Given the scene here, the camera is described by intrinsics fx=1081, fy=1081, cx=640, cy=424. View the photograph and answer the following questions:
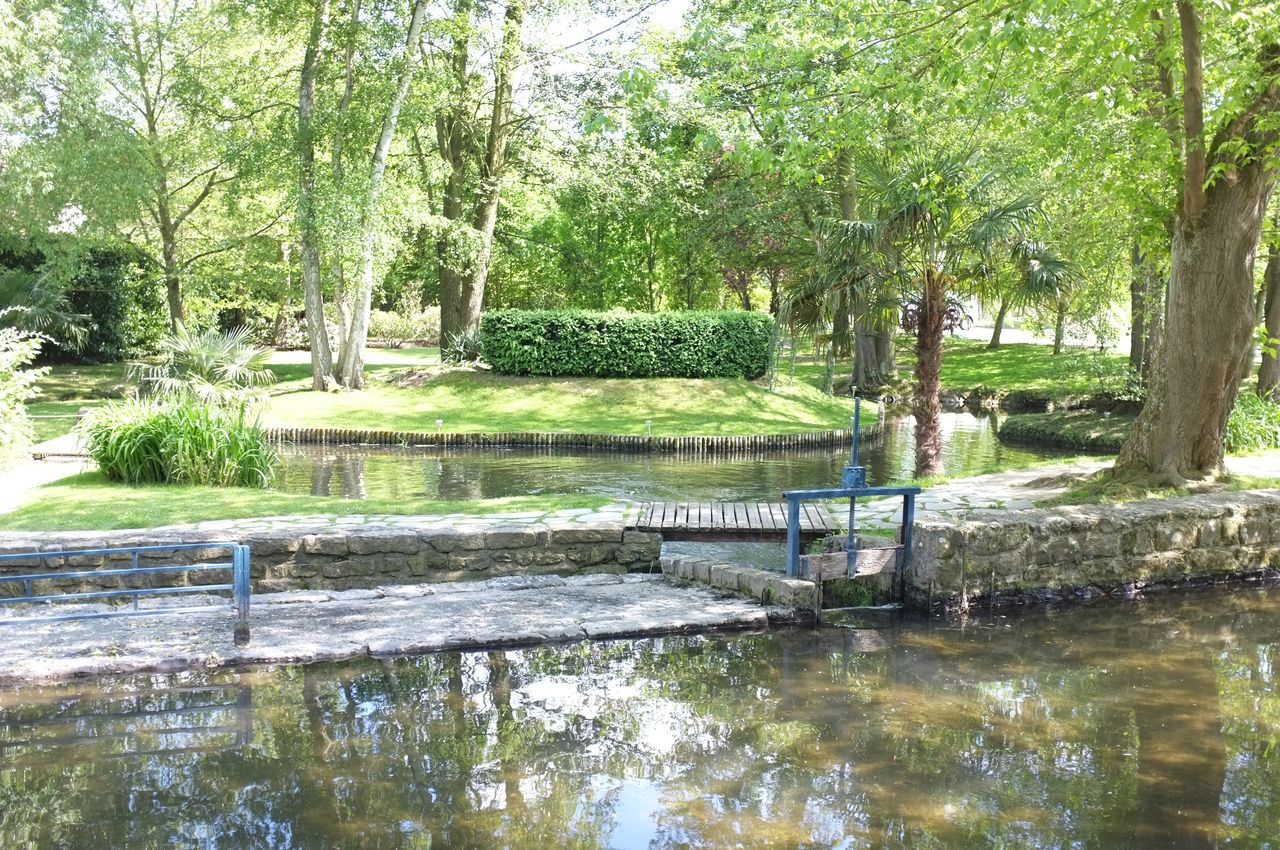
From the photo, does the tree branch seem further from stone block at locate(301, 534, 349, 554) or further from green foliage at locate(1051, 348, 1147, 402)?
green foliage at locate(1051, 348, 1147, 402)

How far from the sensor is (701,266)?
3047 cm

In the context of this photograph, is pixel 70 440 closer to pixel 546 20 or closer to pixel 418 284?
pixel 546 20

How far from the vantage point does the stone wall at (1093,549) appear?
8.14 meters

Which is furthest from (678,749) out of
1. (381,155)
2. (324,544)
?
(381,155)

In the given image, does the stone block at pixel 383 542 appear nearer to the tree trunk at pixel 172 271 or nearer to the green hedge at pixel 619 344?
the green hedge at pixel 619 344

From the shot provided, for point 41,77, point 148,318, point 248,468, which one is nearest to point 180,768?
point 248,468

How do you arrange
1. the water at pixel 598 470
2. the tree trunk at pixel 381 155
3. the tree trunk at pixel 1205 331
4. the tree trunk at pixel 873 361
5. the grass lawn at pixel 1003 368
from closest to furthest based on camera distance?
1. the tree trunk at pixel 1205 331
2. the water at pixel 598 470
3. the tree trunk at pixel 381 155
4. the grass lawn at pixel 1003 368
5. the tree trunk at pixel 873 361

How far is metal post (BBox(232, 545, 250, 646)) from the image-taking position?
6.64 metres

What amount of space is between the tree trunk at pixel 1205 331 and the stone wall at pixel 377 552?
5.49 meters

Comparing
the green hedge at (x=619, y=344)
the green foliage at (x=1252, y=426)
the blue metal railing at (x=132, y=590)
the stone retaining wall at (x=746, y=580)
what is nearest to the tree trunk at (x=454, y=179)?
the green hedge at (x=619, y=344)

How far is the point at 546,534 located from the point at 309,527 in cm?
194

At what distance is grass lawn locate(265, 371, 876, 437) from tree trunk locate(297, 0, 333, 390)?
928 mm

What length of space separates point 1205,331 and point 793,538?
5.17 metres

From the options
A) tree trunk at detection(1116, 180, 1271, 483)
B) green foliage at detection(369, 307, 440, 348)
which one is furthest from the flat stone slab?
green foliage at detection(369, 307, 440, 348)
